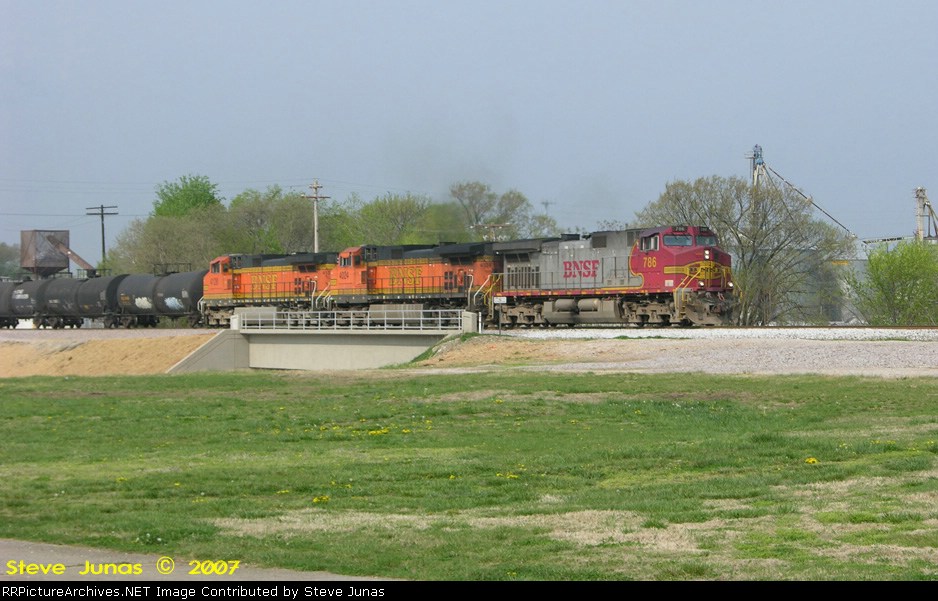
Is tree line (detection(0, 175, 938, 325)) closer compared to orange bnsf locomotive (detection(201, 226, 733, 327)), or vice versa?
orange bnsf locomotive (detection(201, 226, 733, 327))

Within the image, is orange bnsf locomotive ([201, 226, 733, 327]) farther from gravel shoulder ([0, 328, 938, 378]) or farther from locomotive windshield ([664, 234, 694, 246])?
gravel shoulder ([0, 328, 938, 378])

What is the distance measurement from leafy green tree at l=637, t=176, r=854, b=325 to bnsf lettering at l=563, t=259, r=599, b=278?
644 inches

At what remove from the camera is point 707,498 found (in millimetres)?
10562

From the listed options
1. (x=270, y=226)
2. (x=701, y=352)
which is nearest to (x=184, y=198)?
(x=270, y=226)

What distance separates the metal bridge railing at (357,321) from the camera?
1651 inches

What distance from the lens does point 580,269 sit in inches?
1610

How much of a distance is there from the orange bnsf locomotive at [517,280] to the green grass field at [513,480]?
15.6 meters

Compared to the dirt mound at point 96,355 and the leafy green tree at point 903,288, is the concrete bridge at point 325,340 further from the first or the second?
the leafy green tree at point 903,288

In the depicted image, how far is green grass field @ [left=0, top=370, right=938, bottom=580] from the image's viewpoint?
8.20 metres


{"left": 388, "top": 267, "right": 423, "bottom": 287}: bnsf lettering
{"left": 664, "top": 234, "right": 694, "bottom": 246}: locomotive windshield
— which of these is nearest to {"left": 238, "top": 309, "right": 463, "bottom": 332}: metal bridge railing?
{"left": 388, "top": 267, "right": 423, "bottom": 287}: bnsf lettering

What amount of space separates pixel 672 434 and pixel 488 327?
28458 millimetres

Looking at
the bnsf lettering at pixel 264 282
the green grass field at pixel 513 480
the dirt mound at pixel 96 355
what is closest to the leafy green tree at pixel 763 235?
the bnsf lettering at pixel 264 282

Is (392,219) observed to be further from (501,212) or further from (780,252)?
(780,252)

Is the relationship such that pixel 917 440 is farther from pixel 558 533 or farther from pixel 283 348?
pixel 283 348
